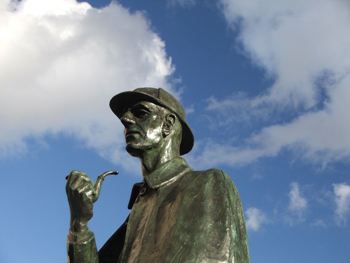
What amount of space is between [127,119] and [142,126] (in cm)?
23

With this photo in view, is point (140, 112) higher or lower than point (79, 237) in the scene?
higher

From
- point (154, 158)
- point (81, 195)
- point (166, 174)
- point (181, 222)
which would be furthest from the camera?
point (154, 158)

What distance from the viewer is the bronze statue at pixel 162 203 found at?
6191 mm

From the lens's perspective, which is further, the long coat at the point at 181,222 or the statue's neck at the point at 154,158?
the statue's neck at the point at 154,158

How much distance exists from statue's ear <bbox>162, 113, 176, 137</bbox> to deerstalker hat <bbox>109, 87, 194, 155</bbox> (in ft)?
0.22

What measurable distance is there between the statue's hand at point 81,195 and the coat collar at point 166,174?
0.57 meters

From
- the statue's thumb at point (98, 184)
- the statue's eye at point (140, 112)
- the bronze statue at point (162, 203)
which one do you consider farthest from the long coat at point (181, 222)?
the statue's eye at point (140, 112)

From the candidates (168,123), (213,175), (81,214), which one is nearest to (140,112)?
(168,123)

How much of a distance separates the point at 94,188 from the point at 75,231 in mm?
513

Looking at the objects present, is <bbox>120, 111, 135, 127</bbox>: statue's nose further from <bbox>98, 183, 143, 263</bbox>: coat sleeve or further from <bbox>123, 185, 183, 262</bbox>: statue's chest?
<bbox>123, 185, 183, 262</bbox>: statue's chest

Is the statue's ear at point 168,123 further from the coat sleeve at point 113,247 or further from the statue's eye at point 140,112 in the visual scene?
the coat sleeve at point 113,247

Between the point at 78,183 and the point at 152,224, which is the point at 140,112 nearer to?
the point at 78,183

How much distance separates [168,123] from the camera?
7.42m

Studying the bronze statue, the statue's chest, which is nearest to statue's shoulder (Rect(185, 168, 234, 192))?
the bronze statue
